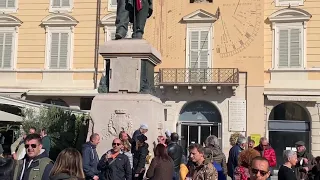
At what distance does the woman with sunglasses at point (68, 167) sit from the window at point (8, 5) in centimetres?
2457

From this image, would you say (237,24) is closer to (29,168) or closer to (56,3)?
(56,3)

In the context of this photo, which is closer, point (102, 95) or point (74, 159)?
point (74, 159)


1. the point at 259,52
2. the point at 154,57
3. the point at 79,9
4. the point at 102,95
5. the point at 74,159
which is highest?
the point at 79,9

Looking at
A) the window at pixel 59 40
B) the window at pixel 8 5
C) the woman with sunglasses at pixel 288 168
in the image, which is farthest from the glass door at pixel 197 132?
the woman with sunglasses at pixel 288 168

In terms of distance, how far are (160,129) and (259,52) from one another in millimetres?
16189

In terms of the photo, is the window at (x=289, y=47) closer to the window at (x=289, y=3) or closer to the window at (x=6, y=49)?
the window at (x=289, y=3)

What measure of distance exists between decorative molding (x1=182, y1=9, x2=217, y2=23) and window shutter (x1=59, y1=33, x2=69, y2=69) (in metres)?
6.88

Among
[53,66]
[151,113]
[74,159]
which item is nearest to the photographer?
[74,159]

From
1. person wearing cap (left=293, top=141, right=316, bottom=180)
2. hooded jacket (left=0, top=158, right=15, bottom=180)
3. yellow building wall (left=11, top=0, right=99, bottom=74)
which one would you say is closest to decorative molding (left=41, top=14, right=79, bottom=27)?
yellow building wall (left=11, top=0, right=99, bottom=74)

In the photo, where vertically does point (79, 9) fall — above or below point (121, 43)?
above

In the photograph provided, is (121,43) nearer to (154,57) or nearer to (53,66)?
(154,57)

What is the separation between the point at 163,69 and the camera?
25047 mm

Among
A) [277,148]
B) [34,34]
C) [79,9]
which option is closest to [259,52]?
[277,148]

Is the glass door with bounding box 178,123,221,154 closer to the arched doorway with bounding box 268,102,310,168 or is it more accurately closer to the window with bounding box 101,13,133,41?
the arched doorway with bounding box 268,102,310,168
